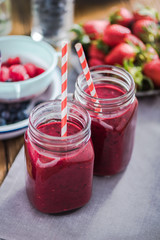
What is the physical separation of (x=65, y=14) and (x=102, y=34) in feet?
0.74

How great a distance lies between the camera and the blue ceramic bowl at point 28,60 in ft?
4.20

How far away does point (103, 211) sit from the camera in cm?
104

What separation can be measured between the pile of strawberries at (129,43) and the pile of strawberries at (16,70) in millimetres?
247

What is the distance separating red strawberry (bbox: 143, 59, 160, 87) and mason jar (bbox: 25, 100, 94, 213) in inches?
20.9

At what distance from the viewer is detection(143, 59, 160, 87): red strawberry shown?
1382 mm

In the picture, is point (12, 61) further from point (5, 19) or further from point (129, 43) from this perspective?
point (129, 43)

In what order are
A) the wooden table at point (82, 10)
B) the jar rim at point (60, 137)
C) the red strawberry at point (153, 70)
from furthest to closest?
the wooden table at point (82, 10)
the red strawberry at point (153, 70)
the jar rim at point (60, 137)

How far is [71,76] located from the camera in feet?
4.88

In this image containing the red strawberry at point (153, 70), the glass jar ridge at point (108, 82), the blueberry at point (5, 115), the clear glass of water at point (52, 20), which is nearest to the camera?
the glass jar ridge at point (108, 82)

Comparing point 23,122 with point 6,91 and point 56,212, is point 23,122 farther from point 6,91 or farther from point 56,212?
point 56,212

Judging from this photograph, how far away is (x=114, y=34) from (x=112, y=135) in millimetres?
592

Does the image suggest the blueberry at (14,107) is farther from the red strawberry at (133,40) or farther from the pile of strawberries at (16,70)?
the red strawberry at (133,40)

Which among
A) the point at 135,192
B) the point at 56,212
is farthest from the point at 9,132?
the point at 135,192

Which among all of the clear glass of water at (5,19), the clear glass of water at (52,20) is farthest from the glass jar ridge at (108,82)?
the clear glass of water at (5,19)
